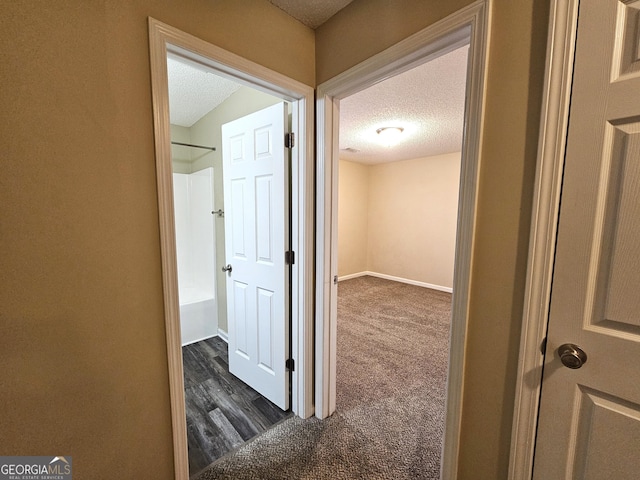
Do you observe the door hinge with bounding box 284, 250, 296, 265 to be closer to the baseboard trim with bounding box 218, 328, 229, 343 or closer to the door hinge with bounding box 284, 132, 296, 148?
the door hinge with bounding box 284, 132, 296, 148

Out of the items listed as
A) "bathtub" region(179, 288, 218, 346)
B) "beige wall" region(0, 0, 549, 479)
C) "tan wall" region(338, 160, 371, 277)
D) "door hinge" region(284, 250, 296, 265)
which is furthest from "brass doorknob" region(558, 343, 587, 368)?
"tan wall" region(338, 160, 371, 277)

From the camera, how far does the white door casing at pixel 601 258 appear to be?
28.1 inches

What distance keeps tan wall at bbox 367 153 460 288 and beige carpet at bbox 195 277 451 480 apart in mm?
2096

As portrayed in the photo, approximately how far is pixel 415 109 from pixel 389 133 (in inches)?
26.9

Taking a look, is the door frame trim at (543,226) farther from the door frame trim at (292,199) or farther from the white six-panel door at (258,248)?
the white six-panel door at (258,248)

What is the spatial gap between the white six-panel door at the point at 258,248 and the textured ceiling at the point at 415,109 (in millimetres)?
1188

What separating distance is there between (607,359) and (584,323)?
0.11m

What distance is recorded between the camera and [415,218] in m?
5.09

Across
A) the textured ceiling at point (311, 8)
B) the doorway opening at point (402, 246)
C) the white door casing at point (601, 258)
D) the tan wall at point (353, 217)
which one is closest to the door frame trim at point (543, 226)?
the white door casing at point (601, 258)

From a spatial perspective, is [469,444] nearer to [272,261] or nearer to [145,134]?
[272,261]

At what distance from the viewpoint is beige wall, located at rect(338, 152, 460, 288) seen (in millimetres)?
4684

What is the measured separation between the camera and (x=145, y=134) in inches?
39.0

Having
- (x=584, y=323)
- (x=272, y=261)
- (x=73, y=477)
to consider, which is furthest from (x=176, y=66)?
(x=584, y=323)

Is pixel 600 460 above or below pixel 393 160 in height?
below
